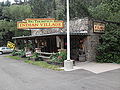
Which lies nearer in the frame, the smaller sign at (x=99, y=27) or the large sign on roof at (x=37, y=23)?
the large sign on roof at (x=37, y=23)

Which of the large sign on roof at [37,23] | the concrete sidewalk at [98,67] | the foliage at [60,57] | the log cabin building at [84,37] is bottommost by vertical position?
the concrete sidewalk at [98,67]

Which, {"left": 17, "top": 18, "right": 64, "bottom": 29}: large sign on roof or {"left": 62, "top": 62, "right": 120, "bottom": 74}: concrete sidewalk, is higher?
{"left": 17, "top": 18, "right": 64, "bottom": 29}: large sign on roof

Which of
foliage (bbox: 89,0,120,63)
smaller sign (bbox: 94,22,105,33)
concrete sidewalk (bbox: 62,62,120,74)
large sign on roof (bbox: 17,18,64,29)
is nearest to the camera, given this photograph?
concrete sidewalk (bbox: 62,62,120,74)

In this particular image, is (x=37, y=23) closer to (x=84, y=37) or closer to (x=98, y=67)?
(x=84, y=37)

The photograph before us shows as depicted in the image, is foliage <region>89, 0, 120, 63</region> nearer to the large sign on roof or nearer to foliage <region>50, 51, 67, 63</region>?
foliage <region>50, 51, 67, 63</region>

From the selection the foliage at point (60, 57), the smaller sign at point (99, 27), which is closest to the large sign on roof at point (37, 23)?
the foliage at point (60, 57)

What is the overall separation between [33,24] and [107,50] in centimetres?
762

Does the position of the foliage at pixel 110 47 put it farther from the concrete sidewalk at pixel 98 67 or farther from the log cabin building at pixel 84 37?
the concrete sidewalk at pixel 98 67

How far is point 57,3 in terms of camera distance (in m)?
40.3

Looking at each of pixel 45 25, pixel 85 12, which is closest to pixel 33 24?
pixel 45 25

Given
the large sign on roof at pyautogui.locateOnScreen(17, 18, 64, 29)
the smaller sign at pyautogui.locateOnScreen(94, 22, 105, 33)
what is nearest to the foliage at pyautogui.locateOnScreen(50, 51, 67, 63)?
the large sign on roof at pyautogui.locateOnScreen(17, 18, 64, 29)

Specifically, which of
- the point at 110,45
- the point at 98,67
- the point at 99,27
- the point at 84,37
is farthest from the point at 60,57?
the point at 99,27

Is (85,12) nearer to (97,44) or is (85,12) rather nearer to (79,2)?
(79,2)

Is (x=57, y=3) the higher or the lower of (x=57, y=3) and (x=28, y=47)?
the higher
